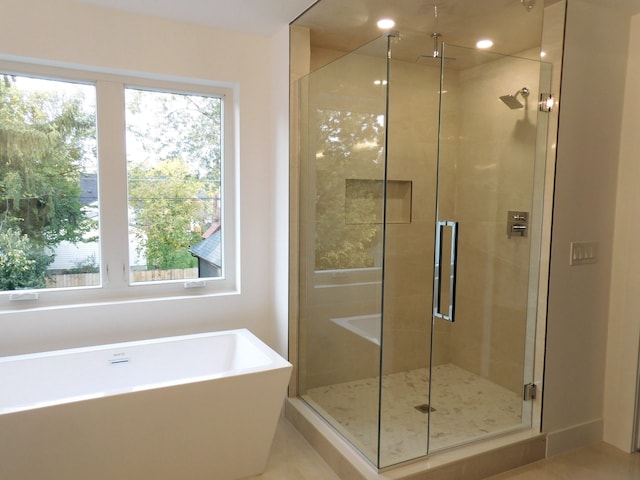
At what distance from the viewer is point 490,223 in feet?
10.8

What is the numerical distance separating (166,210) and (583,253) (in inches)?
104

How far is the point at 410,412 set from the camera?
8.13 feet

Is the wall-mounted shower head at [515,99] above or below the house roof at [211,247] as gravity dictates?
above

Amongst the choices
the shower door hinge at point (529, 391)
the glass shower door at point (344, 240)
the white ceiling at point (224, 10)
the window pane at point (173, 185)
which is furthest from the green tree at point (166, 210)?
the shower door hinge at point (529, 391)

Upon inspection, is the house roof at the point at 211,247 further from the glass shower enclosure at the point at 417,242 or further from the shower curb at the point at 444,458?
the shower curb at the point at 444,458

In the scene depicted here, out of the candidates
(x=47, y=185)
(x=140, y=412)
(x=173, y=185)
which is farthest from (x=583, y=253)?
(x=47, y=185)

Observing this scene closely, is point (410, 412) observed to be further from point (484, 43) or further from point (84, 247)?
point (484, 43)

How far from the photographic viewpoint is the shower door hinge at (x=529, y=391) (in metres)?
2.67

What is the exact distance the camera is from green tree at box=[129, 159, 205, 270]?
3.05 metres

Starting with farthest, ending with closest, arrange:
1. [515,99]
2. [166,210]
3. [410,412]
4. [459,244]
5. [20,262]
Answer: [459,244]
[166,210]
[515,99]
[20,262]
[410,412]

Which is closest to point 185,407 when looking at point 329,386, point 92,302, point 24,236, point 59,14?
point 329,386

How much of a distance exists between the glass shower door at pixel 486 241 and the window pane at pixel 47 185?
2.21 meters

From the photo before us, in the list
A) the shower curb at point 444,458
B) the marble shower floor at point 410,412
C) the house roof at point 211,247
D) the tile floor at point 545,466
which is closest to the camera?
the shower curb at point 444,458

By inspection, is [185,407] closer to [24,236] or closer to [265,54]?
[24,236]
